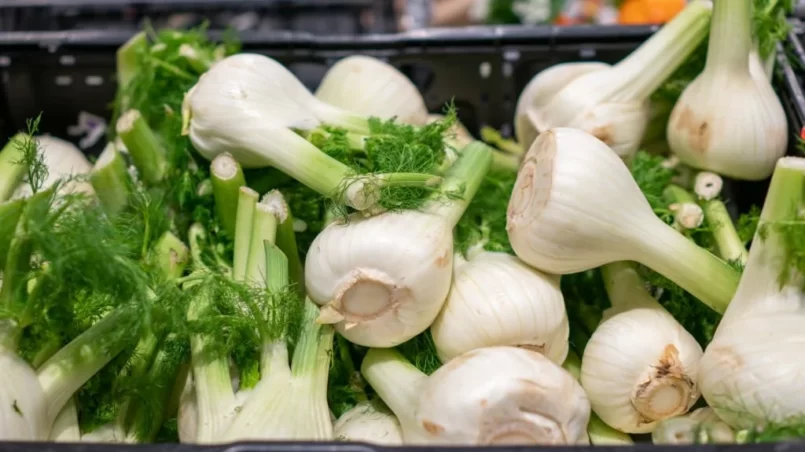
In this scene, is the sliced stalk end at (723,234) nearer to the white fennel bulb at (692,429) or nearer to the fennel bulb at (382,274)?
the white fennel bulb at (692,429)

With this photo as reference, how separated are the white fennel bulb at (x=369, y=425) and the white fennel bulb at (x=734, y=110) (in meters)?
0.70

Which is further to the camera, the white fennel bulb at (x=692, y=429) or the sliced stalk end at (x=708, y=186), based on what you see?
the sliced stalk end at (x=708, y=186)

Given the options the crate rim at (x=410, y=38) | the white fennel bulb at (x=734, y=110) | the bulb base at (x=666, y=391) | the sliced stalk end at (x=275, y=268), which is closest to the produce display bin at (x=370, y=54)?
the crate rim at (x=410, y=38)

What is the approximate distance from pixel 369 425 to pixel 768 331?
0.54 metres

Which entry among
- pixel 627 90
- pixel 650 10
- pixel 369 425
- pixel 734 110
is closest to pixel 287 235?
pixel 369 425

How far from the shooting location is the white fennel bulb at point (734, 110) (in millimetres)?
1276

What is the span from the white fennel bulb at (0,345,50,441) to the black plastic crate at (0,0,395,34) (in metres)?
1.35

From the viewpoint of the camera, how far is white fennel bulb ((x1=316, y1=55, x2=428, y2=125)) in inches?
55.6

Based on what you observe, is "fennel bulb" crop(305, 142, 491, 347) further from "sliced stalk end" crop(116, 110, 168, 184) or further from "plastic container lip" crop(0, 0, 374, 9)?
"plastic container lip" crop(0, 0, 374, 9)

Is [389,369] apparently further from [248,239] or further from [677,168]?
[677,168]

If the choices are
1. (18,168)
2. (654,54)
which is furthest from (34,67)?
(654,54)

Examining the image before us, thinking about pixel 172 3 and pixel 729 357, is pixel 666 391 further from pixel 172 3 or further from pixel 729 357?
pixel 172 3

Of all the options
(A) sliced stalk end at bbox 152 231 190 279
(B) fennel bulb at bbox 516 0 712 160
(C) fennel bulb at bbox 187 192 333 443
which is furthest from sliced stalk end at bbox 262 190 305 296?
(B) fennel bulb at bbox 516 0 712 160

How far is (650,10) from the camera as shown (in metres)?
2.31
